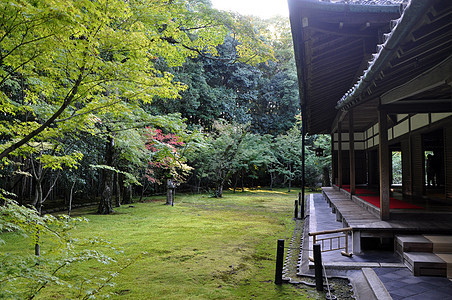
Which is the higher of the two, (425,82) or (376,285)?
(425,82)

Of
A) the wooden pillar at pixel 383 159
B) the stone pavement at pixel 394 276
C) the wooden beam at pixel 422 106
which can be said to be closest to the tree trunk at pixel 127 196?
the stone pavement at pixel 394 276

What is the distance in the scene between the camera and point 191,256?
6176mm

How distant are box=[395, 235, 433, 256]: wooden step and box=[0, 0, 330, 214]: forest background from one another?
14.2 ft

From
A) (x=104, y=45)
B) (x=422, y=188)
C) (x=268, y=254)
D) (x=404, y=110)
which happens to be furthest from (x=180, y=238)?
(x=422, y=188)

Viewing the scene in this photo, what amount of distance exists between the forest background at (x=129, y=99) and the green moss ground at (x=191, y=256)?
72.1 inches

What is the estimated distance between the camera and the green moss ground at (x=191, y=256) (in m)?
4.35

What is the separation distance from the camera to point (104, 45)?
12.5 feet

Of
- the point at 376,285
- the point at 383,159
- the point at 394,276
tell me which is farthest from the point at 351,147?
the point at 376,285

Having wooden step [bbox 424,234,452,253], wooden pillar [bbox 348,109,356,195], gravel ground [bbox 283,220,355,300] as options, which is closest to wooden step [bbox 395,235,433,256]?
wooden step [bbox 424,234,452,253]

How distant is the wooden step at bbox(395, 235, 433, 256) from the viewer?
4.34 m

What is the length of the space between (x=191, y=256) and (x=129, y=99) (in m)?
3.49

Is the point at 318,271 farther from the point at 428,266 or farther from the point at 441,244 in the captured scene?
the point at 441,244

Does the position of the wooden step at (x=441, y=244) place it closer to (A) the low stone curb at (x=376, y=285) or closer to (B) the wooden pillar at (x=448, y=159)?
(A) the low stone curb at (x=376, y=285)

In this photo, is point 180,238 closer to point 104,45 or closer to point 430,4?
point 104,45
